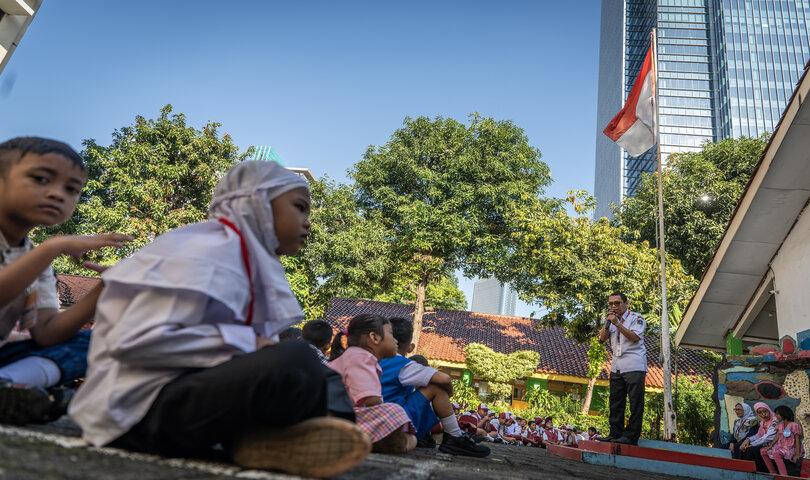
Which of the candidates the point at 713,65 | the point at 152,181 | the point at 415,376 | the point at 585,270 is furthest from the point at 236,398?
the point at 713,65

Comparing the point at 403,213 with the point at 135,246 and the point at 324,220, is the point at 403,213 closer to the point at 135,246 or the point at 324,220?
the point at 324,220

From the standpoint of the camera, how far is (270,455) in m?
1.35

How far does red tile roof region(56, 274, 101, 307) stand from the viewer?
701 inches

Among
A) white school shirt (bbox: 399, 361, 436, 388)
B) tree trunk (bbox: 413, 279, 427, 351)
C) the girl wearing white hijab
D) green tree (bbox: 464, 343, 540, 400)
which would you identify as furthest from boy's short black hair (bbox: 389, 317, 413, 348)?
green tree (bbox: 464, 343, 540, 400)

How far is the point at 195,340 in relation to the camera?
1296mm

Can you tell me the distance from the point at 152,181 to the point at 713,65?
85026 millimetres

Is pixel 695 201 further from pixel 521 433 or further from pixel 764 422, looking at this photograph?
pixel 764 422

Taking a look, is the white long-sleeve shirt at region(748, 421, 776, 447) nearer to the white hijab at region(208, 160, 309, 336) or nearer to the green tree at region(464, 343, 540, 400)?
the white hijab at region(208, 160, 309, 336)

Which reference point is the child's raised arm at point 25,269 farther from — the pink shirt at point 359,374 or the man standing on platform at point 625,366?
the man standing on platform at point 625,366

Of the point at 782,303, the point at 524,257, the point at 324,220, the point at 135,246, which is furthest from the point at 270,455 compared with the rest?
the point at 324,220

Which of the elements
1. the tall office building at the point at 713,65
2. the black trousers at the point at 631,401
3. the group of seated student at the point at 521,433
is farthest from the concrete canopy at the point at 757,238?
the tall office building at the point at 713,65

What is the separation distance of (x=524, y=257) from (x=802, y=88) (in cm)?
1064

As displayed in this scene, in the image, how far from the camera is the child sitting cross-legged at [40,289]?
1696mm

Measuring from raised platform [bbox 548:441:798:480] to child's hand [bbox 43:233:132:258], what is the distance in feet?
18.8
